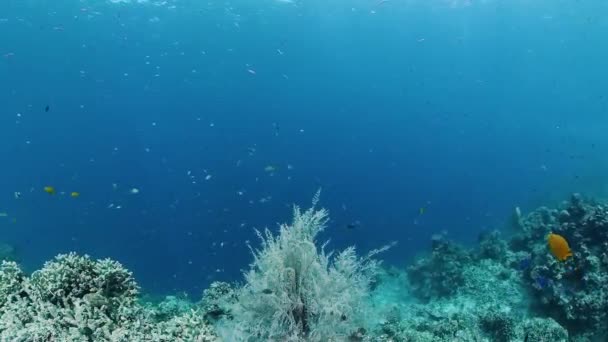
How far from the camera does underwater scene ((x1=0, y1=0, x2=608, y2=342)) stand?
18.7 feet

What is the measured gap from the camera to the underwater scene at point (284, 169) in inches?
225

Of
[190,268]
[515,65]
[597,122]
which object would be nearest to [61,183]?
[190,268]

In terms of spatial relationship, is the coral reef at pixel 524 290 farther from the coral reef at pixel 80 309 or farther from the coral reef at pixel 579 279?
the coral reef at pixel 80 309

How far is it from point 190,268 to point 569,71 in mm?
76817

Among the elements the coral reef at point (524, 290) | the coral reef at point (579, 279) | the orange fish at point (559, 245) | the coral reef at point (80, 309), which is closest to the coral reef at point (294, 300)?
the coral reef at point (80, 309)

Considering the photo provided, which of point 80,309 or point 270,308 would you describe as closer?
point 270,308

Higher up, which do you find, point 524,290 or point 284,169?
point 284,169

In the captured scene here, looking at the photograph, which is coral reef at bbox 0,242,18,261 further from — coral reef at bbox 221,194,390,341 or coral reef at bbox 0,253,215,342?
coral reef at bbox 221,194,390,341

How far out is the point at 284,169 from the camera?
2429 inches

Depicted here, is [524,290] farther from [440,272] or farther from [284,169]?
[284,169]

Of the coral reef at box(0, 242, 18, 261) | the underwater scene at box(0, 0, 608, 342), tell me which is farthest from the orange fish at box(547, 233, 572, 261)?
the coral reef at box(0, 242, 18, 261)

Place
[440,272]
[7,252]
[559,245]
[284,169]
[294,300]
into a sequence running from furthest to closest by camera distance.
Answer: [284,169]
[7,252]
[440,272]
[559,245]
[294,300]

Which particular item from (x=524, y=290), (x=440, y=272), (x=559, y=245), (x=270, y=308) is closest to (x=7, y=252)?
(x=440, y=272)

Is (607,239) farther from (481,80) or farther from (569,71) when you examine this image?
(481,80)
